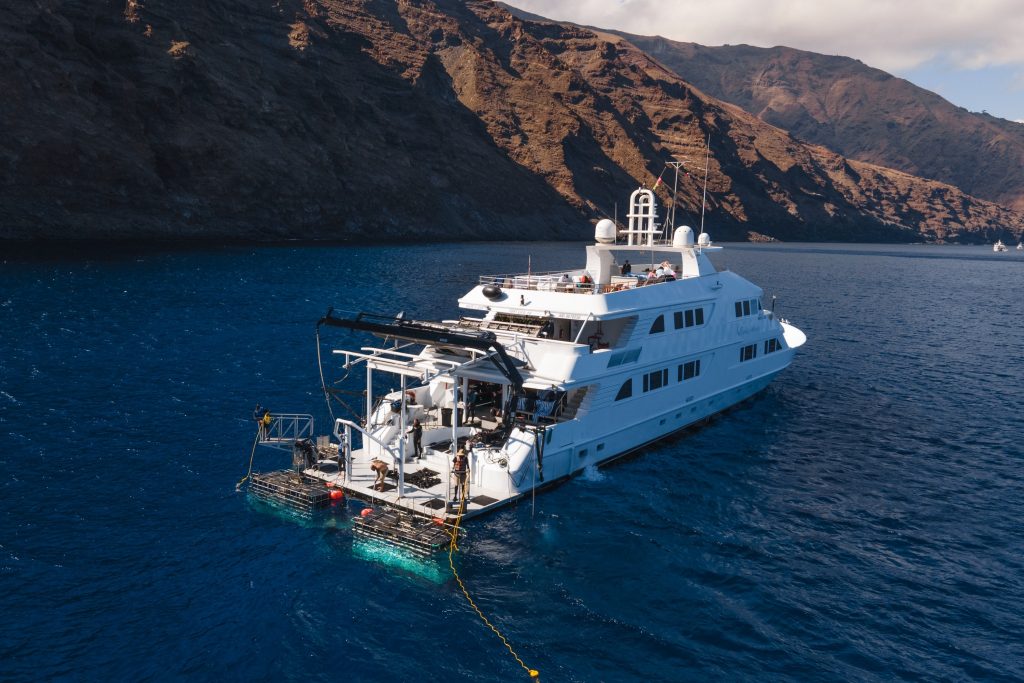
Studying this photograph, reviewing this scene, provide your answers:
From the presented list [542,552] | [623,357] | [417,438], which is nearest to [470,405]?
[417,438]

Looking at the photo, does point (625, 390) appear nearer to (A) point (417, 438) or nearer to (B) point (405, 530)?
(A) point (417, 438)

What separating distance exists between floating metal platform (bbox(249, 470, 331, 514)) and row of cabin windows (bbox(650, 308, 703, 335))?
1422cm

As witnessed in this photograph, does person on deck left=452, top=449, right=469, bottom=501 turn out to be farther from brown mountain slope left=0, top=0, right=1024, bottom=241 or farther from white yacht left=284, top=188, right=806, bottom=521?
brown mountain slope left=0, top=0, right=1024, bottom=241

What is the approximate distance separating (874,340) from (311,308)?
45781 millimetres

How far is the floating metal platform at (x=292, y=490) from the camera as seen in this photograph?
21.8m

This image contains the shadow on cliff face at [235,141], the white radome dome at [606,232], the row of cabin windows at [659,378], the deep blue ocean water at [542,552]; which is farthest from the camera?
the shadow on cliff face at [235,141]

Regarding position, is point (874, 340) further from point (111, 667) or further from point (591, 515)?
point (111, 667)

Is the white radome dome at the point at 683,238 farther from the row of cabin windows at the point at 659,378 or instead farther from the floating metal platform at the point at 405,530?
the floating metal platform at the point at 405,530

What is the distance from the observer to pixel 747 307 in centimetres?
3491

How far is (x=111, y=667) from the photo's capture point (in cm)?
1493

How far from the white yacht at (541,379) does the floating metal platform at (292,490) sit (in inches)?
21.9

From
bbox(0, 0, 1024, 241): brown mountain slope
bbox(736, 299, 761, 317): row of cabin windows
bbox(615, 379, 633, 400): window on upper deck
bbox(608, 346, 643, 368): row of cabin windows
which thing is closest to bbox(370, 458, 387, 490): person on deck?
bbox(608, 346, 643, 368): row of cabin windows

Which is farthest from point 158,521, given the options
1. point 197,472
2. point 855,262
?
point 855,262

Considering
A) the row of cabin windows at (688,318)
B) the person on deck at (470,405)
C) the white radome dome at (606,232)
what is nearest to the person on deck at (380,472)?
the person on deck at (470,405)
